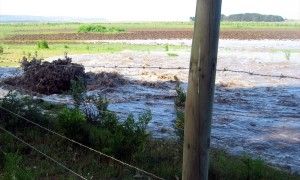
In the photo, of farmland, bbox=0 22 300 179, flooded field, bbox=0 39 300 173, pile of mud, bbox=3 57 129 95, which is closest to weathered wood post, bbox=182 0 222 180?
farmland, bbox=0 22 300 179

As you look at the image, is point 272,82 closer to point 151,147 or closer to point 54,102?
point 54,102

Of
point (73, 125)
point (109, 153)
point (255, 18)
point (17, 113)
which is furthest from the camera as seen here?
point (255, 18)

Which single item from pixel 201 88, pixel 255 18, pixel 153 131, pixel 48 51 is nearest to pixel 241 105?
pixel 153 131

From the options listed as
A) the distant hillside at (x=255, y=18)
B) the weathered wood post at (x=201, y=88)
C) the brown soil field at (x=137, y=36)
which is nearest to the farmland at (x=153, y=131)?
the weathered wood post at (x=201, y=88)

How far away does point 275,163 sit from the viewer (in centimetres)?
728

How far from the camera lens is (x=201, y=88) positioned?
3.32m

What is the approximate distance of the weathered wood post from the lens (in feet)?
10.6

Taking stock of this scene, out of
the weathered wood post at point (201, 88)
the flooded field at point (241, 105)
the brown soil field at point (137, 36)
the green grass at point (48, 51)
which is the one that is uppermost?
the weathered wood post at point (201, 88)

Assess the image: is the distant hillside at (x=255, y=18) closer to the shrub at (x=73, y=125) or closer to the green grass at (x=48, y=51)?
the green grass at (x=48, y=51)

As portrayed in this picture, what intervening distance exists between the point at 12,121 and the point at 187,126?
18.6ft

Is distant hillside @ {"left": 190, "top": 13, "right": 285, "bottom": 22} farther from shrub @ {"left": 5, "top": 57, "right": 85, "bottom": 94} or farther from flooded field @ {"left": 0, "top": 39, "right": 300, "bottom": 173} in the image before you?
shrub @ {"left": 5, "top": 57, "right": 85, "bottom": 94}

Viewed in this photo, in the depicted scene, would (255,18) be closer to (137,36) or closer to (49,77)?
(137,36)

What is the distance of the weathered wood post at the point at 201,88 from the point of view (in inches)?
127

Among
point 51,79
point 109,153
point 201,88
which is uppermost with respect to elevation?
point 201,88
